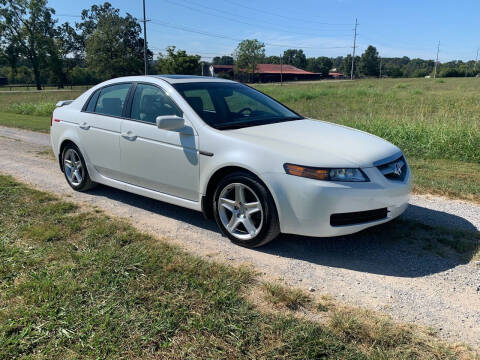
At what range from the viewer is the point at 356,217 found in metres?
3.50

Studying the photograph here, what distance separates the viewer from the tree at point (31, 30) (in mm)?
73688

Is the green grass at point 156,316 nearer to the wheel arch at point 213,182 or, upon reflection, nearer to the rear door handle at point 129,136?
the wheel arch at point 213,182

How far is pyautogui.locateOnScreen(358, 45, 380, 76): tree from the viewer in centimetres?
13038

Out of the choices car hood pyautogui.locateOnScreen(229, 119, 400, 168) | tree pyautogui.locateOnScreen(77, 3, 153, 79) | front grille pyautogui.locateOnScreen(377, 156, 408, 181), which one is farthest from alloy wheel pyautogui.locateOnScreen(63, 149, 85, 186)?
tree pyautogui.locateOnScreen(77, 3, 153, 79)

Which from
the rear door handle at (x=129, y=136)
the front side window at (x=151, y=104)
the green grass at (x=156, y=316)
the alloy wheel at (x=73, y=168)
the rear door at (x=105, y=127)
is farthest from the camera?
the alloy wheel at (x=73, y=168)

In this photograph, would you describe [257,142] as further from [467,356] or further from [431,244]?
[467,356]

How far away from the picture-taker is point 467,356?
2357mm

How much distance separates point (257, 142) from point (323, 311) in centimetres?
163

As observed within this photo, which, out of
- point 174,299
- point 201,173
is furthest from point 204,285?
point 201,173

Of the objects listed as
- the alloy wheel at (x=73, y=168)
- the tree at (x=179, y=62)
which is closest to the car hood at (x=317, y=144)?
the alloy wheel at (x=73, y=168)

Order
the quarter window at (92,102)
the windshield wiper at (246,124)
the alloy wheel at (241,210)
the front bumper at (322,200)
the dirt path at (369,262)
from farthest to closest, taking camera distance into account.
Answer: the quarter window at (92,102), the windshield wiper at (246,124), the alloy wheel at (241,210), the front bumper at (322,200), the dirt path at (369,262)

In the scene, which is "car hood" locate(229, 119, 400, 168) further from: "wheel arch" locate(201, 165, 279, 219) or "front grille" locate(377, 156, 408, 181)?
"wheel arch" locate(201, 165, 279, 219)

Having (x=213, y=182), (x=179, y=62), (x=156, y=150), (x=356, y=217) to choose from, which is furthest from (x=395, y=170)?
(x=179, y=62)

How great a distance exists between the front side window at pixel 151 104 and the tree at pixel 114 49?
2955 inches
